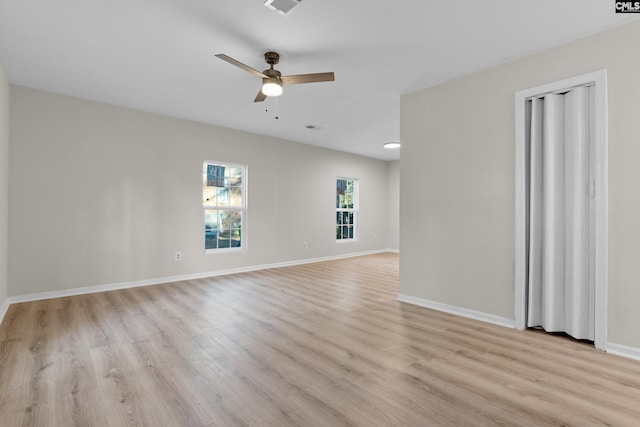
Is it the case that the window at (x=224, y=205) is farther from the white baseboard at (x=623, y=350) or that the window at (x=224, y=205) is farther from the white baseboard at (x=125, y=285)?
the white baseboard at (x=623, y=350)

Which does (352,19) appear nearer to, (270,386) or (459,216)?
(459,216)

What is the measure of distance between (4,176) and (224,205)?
2.85 m

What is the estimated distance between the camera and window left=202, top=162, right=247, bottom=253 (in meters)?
5.50

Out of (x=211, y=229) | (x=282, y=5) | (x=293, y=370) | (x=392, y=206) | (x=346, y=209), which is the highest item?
(x=282, y=5)

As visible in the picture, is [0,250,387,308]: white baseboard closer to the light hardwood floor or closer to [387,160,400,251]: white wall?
the light hardwood floor

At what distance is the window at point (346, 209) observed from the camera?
7850 mm

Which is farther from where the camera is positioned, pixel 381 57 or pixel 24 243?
pixel 24 243

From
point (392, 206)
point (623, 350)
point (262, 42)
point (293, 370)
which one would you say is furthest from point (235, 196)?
point (623, 350)

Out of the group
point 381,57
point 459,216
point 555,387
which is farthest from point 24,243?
point 555,387

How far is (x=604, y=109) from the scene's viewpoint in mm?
2479

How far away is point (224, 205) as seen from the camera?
18.6 ft

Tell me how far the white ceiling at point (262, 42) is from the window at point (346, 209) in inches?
150

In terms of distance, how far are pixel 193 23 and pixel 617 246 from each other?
3814mm

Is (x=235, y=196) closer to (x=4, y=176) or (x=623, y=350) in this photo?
(x=4, y=176)
